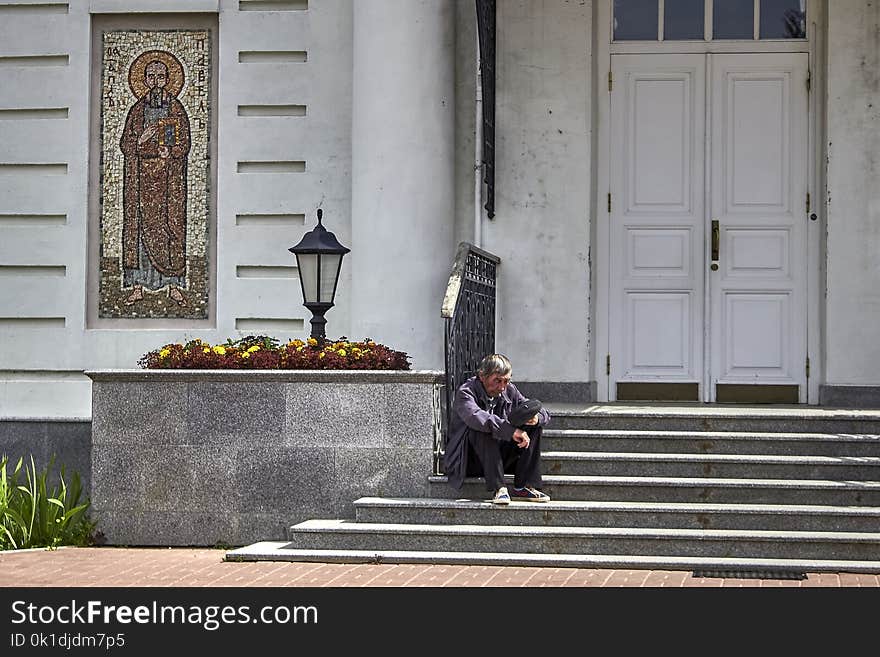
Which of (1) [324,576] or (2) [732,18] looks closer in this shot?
(1) [324,576]

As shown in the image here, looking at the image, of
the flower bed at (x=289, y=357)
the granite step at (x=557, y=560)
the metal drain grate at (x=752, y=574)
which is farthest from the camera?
the flower bed at (x=289, y=357)

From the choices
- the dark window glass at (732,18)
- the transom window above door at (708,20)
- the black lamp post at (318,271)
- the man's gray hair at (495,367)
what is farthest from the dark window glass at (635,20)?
the man's gray hair at (495,367)

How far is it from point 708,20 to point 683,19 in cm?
22

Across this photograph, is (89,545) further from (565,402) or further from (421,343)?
(565,402)

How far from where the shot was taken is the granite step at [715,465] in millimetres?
10453

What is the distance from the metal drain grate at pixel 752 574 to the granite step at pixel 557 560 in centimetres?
2

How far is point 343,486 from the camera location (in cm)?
1074

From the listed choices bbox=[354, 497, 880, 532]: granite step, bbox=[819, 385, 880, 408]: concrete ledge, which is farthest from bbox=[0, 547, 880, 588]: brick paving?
bbox=[819, 385, 880, 408]: concrete ledge

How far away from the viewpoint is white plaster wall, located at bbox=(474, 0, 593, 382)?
1288cm

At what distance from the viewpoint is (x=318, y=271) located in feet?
37.2

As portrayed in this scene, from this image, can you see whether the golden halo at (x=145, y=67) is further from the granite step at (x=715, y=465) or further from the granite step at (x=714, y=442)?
the granite step at (x=715, y=465)

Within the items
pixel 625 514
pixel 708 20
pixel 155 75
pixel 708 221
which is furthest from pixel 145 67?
pixel 625 514

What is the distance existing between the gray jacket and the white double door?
2771mm

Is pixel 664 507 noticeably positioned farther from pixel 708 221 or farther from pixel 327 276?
pixel 708 221
